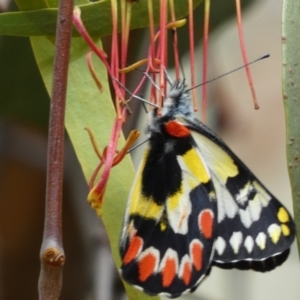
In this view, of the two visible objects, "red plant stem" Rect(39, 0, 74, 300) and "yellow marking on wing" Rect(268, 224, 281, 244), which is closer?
"red plant stem" Rect(39, 0, 74, 300)

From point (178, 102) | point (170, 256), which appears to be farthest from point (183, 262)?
point (178, 102)

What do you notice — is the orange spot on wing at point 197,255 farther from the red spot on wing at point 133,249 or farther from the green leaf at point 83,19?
the green leaf at point 83,19

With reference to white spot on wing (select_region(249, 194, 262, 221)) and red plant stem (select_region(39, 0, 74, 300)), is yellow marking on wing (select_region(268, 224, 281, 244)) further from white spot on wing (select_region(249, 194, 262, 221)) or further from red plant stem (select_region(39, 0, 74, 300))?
red plant stem (select_region(39, 0, 74, 300))

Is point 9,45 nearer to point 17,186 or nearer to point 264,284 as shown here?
point 17,186

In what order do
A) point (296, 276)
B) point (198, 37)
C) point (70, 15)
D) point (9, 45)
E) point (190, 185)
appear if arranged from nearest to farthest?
point (70, 15) → point (190, 185) → point (9, 45) → point (198, 37) → point (296, 276)

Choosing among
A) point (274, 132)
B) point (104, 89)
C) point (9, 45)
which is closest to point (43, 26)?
point (104, 89)

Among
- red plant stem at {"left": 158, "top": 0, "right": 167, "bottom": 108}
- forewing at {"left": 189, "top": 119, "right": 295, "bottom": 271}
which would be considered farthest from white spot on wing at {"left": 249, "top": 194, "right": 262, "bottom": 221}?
red plant stem at {"left": 158, "top": 0, "right": 167, "bottom": 108}
